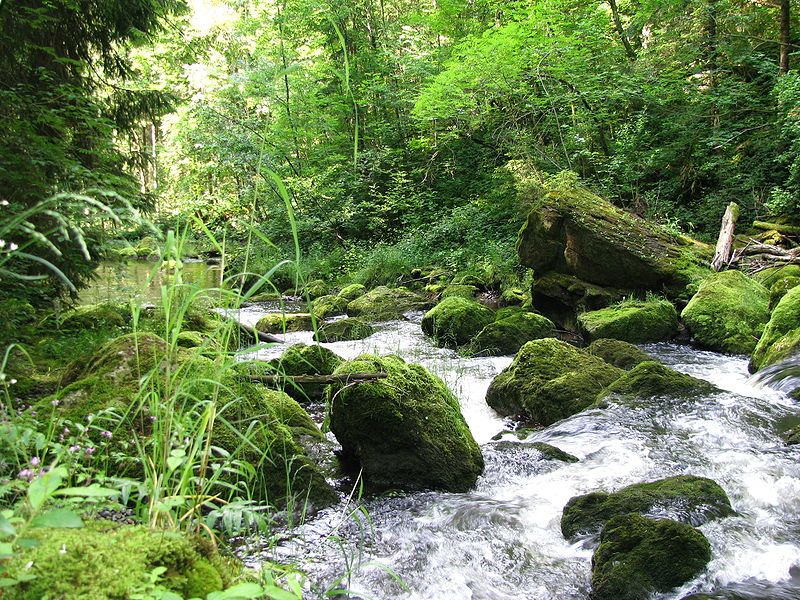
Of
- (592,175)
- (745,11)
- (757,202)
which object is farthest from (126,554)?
(745,11)

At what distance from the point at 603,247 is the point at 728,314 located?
257 cm

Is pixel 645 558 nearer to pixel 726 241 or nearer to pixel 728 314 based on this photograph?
pixel 728 314

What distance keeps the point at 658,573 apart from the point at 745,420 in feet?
10.00

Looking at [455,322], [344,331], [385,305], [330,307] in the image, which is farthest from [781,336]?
[330,307]

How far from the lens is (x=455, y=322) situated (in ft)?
31.9

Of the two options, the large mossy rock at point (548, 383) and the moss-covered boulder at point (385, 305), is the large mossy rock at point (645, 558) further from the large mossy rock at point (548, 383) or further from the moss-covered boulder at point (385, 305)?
the moss-covered boulder at point (385, 305)

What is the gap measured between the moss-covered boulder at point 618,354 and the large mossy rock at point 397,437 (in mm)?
3759

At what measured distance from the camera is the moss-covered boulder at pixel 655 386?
20.1ft

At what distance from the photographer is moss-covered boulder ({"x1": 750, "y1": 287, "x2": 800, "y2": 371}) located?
678 centimetres

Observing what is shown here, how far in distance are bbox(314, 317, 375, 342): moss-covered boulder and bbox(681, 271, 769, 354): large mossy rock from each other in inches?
216

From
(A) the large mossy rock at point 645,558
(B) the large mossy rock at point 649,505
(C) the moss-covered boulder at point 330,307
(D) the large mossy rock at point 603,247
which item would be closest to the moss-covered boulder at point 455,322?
(D) the large mossy rock at point 603,247

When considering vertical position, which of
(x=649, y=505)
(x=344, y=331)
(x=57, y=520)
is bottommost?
(x=649, y=505)

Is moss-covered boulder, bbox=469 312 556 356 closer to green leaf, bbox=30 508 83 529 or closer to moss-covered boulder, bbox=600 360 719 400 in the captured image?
moss-covered boulder, bbox=600 360 719 400

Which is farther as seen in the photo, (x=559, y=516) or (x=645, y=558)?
(x=559, y=516)
